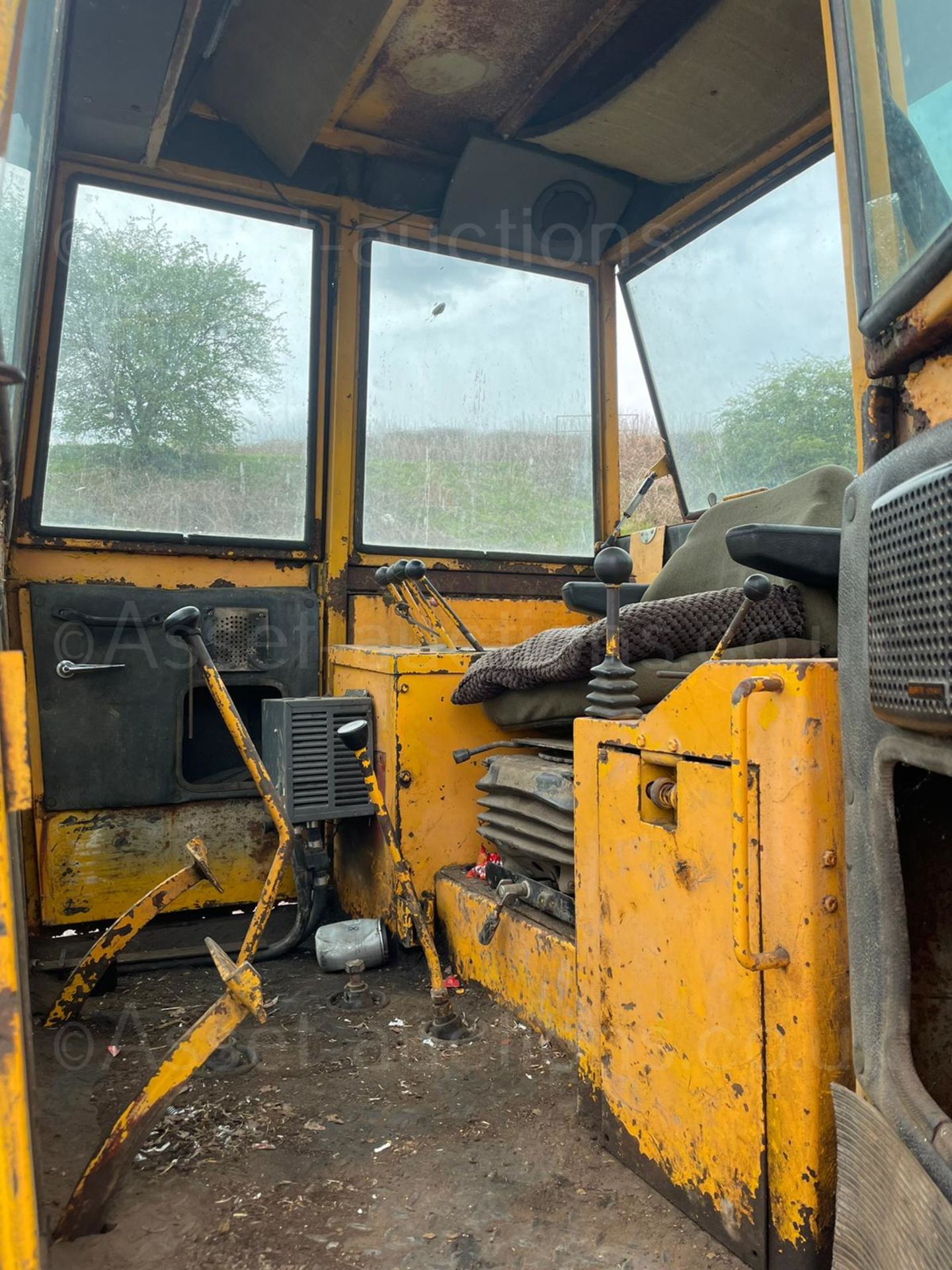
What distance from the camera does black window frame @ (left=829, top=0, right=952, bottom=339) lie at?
98 centimetres

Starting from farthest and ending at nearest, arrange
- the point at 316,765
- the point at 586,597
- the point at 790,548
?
the point at 316,765 < the point at 586,597 < the point at 790,548

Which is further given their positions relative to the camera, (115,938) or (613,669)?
(115,938)

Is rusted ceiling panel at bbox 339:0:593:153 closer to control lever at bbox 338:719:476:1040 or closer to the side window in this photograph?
the side window

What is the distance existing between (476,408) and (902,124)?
2.39 m

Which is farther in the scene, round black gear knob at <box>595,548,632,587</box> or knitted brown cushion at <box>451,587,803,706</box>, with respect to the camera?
knitted brown cushion at <box>451,587,803,706</box>

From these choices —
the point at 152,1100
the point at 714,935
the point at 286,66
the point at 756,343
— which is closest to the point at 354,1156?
the point at 152,1100

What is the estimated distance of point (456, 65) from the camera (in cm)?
285

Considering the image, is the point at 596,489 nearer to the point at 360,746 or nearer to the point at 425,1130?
the point at 360,746


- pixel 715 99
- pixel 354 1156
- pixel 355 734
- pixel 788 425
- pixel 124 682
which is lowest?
pixel 354 1156

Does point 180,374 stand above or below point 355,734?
above

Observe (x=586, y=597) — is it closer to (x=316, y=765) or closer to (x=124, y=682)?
(x=316, y=765)

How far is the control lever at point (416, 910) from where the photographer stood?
6.37ft

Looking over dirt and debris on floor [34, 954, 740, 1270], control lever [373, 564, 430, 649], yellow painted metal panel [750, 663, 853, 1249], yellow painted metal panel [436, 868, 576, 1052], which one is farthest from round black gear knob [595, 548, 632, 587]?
control lever [373, 564, 430, 649]

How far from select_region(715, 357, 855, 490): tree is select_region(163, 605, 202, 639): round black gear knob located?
5.89 ft
